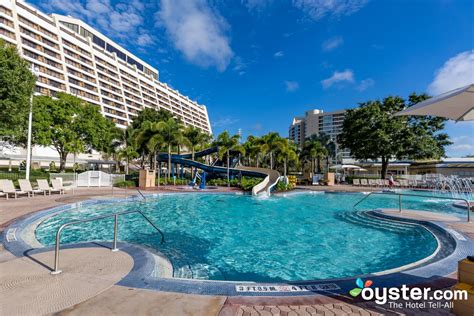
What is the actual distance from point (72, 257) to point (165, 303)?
2.83m

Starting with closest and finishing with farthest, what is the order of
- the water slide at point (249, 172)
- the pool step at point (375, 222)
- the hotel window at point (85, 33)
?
the pool step at point (375, 222), the water slide at point (249, 172), the hotel window at point (85, 33)

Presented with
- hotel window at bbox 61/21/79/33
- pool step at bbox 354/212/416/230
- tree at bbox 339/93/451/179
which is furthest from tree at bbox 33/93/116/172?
hotel window at bbox 61/21/79/33

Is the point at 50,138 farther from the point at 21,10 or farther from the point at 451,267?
the point at 21,10

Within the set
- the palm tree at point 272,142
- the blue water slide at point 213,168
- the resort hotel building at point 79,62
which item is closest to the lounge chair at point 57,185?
the blue water slide at point 213,168

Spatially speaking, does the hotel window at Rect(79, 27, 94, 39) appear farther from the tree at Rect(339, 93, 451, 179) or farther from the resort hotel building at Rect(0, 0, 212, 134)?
the tree at Rect(339, 93, 451, 179)

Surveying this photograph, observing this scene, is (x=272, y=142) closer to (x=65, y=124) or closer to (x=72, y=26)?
(x=65, y=124)

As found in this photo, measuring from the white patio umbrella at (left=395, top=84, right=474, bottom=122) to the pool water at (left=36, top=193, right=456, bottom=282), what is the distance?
3519 mm

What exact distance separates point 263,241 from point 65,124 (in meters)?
32.1

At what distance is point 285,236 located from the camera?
811 centimetres

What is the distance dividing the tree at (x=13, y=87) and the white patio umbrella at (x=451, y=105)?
20.4 m

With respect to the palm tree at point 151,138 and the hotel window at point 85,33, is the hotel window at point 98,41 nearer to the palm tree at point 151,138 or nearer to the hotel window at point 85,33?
the hotel window at point 85,33

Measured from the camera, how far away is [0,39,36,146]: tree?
47.5 ft

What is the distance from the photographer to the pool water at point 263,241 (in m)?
5.54

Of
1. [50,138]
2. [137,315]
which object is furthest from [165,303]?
[50,138]
